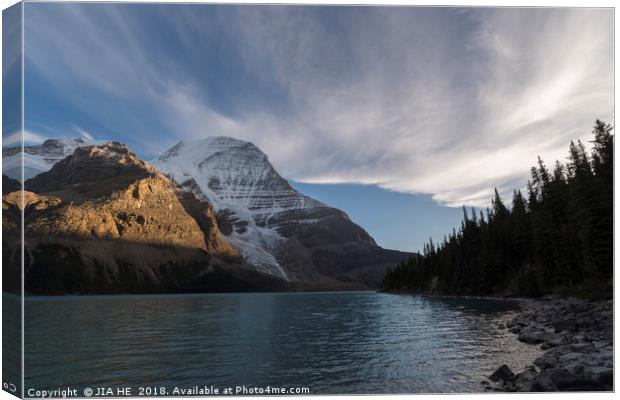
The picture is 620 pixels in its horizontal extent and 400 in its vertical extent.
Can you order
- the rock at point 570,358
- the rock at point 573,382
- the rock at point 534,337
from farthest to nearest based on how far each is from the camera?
the rock at point 534,337 < the rock at point 570,358 < the rock at point 573,382

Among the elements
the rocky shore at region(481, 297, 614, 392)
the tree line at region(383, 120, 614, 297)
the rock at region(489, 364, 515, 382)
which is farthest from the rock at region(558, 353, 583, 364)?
the tree line at region(383, 120, 614, 297)

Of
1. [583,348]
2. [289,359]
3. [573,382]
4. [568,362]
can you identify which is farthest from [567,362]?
[289,359]

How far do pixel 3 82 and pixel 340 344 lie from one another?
17.4 meters

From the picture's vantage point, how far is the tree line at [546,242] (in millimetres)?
23969

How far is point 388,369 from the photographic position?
1451 centimetres

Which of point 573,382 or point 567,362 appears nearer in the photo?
point 573,382

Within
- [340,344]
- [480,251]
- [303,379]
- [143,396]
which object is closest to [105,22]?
[143,396]

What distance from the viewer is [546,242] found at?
45.1 meters

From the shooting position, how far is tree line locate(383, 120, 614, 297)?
24.0 metres

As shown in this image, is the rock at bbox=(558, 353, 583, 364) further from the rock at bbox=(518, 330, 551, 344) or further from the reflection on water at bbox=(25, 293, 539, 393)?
the rock at bbox=(518, 330, 551, 344)

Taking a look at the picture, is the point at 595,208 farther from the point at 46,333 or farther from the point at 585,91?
the point at 46,333

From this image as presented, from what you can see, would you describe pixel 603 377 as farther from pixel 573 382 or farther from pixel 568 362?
pixel 568 362

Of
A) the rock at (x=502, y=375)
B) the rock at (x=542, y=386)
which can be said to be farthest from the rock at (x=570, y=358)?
the rock at (x=542, y=386)

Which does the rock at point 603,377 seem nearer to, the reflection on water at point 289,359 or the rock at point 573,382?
the rock at point 573,382
